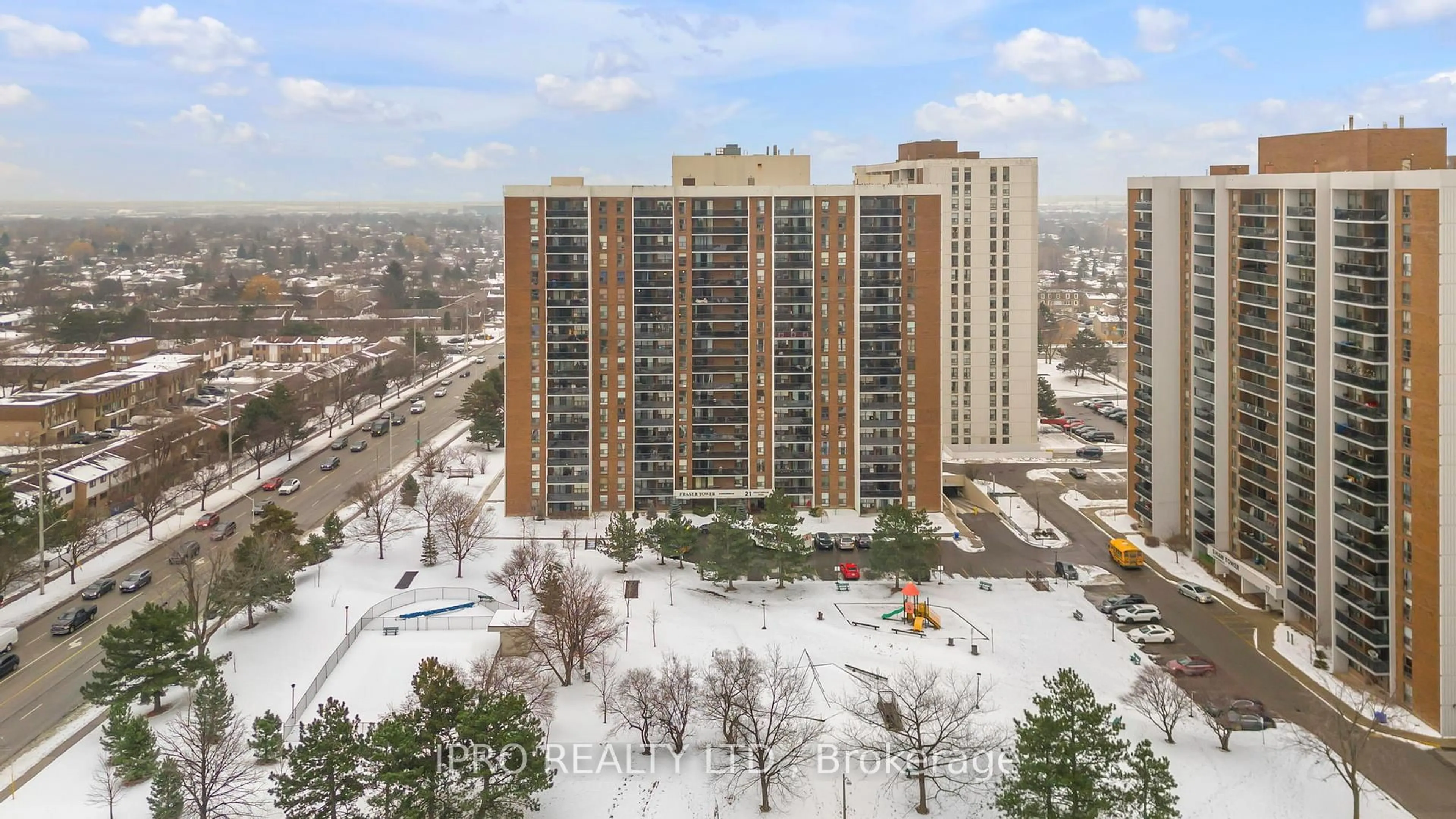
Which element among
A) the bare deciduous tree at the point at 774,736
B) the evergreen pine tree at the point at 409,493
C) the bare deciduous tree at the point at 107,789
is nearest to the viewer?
the bare deciduous tree at the point at 107,789

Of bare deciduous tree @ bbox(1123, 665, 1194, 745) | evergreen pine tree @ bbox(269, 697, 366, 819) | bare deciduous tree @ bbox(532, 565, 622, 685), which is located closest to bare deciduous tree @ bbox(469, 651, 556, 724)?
bare deciduous tree @ bbox(532, 565, 622, 685)

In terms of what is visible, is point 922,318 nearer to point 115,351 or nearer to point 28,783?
point 28,783

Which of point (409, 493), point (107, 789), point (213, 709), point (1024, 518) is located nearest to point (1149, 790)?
point (213, 709)

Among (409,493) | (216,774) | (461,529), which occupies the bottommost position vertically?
(216,774)

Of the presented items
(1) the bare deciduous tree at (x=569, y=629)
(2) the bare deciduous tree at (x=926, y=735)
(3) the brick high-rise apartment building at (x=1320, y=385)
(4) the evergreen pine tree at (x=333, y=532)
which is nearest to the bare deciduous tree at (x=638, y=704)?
(1) the bare deciduous tree at (x=569, y=629)

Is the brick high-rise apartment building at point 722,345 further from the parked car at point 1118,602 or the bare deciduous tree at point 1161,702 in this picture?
the bare deciduous tree at point 1161,702

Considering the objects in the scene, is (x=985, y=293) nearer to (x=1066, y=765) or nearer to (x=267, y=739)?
(x=1066, y=765)

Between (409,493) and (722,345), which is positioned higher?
(722,345)
